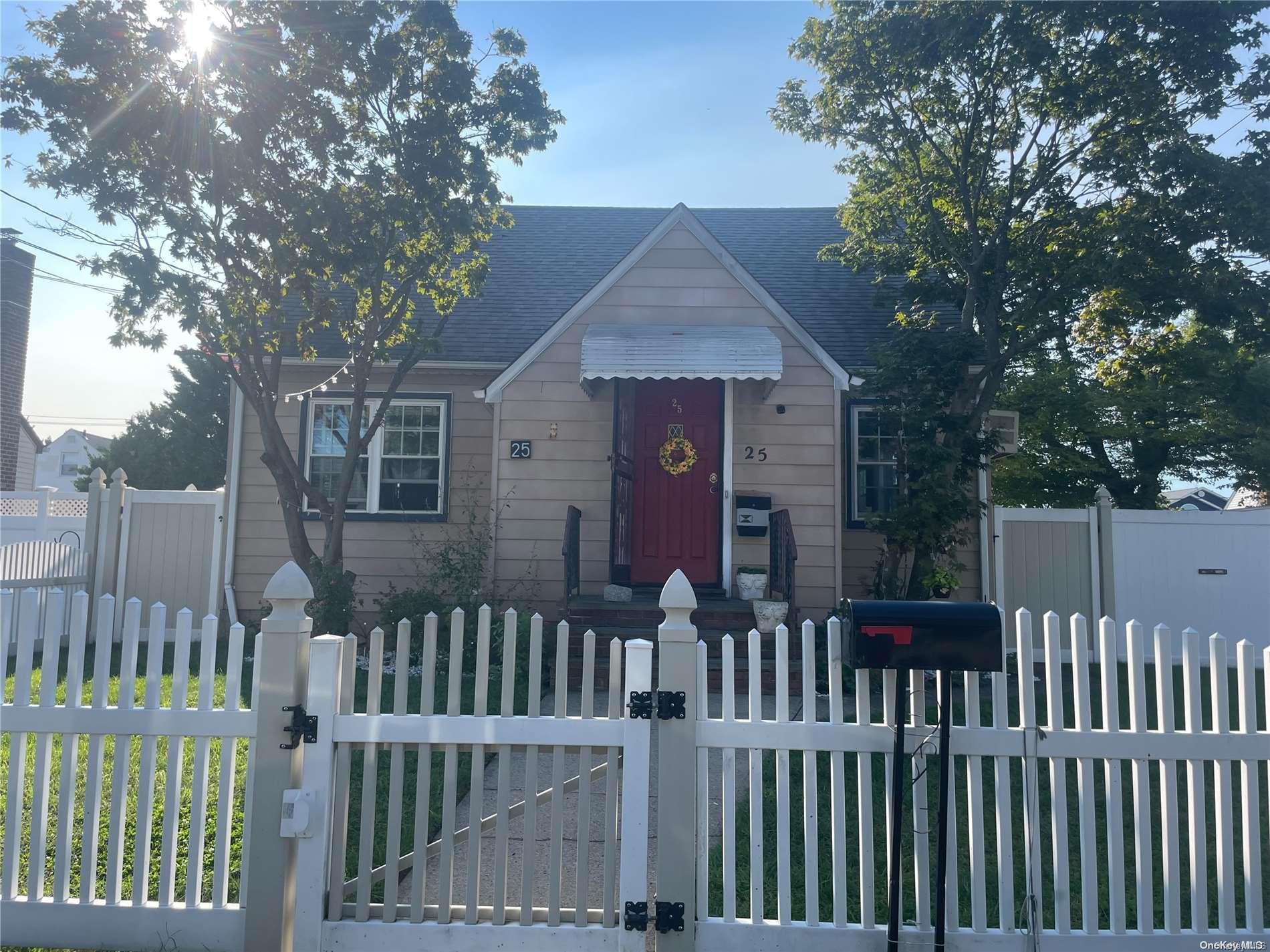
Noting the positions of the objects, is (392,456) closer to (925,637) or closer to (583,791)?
(583,791)

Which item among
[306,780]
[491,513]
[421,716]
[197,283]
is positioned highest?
[197,283]

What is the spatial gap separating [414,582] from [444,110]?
17.8 ft

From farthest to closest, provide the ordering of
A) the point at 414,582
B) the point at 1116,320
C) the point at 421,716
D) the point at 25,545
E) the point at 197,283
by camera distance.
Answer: the point at 1116,320 → the point at 414,582 → the point at 25,545 → the point at 197,283 → the point at 421,716

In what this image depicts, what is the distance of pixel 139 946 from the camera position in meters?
3.15

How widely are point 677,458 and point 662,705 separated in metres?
6.22

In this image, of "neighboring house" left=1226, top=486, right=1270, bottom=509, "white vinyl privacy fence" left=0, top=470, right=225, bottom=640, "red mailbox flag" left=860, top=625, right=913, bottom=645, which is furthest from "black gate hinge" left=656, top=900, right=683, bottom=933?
"neighboring house" left=1226, top=486, right=1270, bottom=509

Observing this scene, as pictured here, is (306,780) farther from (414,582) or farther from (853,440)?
(853,440)

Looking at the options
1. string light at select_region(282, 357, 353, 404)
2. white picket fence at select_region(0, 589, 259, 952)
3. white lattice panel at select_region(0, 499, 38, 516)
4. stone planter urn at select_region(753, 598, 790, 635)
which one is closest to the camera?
white picket fence at select_region(0, 589, 259, 952)

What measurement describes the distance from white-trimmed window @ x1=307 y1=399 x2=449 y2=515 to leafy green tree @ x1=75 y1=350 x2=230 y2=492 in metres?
11.7

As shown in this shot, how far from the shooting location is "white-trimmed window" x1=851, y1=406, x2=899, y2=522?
9.80 metres

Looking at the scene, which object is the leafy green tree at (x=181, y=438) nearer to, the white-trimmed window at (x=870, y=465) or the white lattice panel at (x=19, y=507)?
the white lattice panel at (x=19, y=507)

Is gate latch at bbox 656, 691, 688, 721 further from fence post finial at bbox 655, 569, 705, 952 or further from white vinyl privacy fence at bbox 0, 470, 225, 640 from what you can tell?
white vinyl privacy fence at bbox 0, 470, 225, 640

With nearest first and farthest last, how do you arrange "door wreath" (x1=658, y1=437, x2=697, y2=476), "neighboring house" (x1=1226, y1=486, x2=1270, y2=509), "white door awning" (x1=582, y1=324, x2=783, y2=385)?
"white door awning" (x1=582, y1=324, x2=783, y2=385), "door wreath" (x1=658, y1=437, x2=697, y2=476), "neighboring house" (x1=1226, y1=486, x2=1270, y2=509)

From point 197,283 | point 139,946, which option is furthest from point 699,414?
point 139,946
